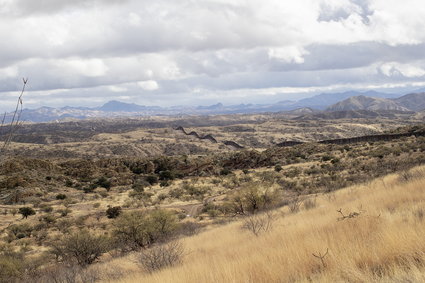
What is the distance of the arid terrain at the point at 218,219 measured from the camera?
5.57m

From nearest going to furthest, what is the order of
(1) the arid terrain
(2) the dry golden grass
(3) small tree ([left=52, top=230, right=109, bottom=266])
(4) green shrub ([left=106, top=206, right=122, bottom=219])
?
(2) the dry golden grass
(1) the arid terrain
(3) small tree ([left=52, top=230, right=109, bottom=266])
(4) green shrub ([left=106, top=206, right=122, bottom=219])

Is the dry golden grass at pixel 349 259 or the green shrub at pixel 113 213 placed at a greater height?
the dry golden grass at pixel 349 259

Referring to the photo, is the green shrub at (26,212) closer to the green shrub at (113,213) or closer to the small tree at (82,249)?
the green shrub at (113,213)

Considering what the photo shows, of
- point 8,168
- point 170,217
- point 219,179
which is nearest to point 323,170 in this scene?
point 219,179

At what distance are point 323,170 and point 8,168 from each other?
41798mm

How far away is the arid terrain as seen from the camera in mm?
5574

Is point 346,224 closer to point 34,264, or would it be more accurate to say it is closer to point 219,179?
point 34,264

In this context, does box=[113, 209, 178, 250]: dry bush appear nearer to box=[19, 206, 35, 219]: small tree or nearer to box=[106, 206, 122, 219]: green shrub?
box=[106, 206, 122, 219]: green shrub

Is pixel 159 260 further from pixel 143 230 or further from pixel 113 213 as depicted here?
pixel 113 213

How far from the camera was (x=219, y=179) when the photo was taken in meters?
44.1

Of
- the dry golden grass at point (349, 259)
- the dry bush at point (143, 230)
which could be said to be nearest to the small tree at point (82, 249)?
the dry bush at point (143, 230)

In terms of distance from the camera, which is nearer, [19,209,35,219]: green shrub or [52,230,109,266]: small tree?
[52,230,109,266]: small tree

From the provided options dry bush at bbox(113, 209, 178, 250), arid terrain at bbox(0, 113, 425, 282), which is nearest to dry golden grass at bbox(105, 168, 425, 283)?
arid terrain at bbox(0, 113, 425, 282)

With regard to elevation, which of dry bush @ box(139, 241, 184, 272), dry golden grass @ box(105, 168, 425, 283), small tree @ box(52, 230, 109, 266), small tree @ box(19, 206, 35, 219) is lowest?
small tree @ box(19, 206, 35, 219)
